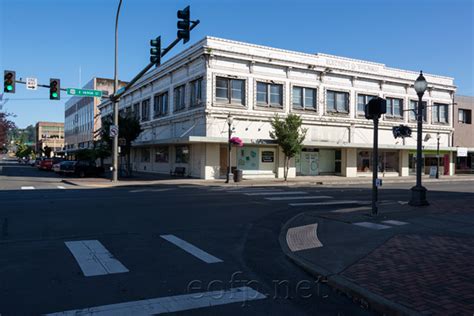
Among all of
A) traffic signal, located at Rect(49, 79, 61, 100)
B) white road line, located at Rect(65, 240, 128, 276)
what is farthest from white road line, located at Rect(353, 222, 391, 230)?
traffic signal, located at Rect(49, 79, 61, 100)

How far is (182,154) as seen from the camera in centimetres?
3372

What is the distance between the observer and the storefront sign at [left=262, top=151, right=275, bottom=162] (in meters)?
32.6

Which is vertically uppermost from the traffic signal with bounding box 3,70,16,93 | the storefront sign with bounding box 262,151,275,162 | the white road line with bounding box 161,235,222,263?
the traffic signal with bounding box 3,70,16,93

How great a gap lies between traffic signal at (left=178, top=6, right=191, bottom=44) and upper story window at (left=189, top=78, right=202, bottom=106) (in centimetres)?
1604

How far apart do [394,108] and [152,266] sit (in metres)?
38.6

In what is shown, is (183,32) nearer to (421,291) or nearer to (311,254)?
(311,254)

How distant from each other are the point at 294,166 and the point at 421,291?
1153 inches

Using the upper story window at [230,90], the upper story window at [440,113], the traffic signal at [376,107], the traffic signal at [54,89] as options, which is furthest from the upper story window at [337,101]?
the traffic signal at [376,107]

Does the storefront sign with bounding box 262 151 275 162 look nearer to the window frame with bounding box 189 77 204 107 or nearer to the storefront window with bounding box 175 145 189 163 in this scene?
the storefront window with bounding box 175 145 189 163

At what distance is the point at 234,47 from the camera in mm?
30750

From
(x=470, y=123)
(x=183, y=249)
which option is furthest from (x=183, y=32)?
(x=470, y=123)

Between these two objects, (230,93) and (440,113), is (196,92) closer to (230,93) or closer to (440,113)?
(230,93)

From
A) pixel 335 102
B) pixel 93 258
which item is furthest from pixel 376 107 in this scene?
pixel 335 102

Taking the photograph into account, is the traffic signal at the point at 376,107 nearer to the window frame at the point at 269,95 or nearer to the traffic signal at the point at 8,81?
the traffic signal at the point at 8,81
